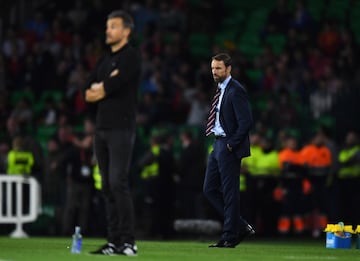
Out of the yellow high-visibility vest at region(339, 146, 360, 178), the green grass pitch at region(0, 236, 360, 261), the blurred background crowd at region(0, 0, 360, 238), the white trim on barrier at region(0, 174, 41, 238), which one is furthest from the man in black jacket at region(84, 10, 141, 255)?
the yellow high-visibility vest at region(339, 146, 360, 178)

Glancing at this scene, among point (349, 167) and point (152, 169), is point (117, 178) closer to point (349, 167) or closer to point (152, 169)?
point (152, 169)

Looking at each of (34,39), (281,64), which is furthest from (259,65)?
(34,39)

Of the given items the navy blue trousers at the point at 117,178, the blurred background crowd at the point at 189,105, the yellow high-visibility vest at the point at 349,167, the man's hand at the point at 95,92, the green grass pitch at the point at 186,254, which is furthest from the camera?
the yellow high-visibility vest at the point at 349,167

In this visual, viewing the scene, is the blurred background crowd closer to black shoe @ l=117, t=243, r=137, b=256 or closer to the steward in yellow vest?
the steward in yellow vest

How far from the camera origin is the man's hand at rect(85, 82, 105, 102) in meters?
12.8

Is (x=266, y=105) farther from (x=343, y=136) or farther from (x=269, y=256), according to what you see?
(x=269, y=256)

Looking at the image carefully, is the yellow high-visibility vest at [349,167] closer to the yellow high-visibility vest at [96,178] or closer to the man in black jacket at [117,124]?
the yellow high-visibility vest at [96,178]

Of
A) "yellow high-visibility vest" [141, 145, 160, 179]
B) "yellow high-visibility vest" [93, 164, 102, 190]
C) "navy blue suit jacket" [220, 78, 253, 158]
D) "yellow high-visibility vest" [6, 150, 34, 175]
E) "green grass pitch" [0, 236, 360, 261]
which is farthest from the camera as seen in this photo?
"yellow high-visibility vest" [6, 150, 34, 175]

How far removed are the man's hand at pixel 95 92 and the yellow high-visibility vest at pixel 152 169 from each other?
10763 mm

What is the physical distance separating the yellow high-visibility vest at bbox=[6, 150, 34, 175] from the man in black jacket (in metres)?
11.2

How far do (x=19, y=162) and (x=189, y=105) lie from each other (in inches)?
205

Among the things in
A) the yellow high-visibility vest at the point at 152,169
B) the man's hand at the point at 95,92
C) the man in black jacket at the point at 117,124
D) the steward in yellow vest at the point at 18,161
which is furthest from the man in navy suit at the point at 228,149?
the steward in yellow vest at the point at 18,161

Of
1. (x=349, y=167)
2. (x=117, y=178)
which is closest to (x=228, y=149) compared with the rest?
(x=117, y=178)

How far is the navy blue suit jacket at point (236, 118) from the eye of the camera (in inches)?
614
